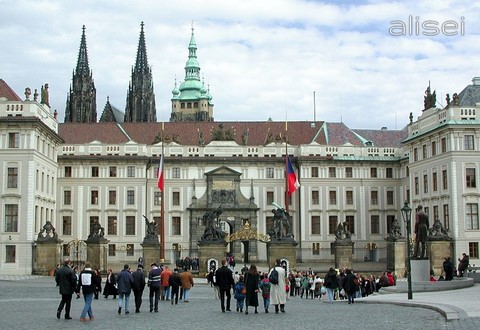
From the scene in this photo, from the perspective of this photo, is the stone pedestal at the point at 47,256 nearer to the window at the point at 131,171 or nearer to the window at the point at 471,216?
the window at the point at 131,171

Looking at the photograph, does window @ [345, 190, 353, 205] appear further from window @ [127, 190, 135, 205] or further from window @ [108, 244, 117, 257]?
window @ [108, 244, 117, 257]

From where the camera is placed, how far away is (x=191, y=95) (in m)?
134

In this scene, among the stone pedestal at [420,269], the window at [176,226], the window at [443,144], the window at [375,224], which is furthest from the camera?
the window at [375,224]

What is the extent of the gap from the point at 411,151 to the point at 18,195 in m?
29.8

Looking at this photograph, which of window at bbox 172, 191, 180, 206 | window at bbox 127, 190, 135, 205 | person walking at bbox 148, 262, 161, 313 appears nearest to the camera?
person walking at bbox 148, 262, 161, 313

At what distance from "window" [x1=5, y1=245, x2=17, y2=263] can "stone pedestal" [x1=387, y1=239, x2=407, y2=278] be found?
24.5m

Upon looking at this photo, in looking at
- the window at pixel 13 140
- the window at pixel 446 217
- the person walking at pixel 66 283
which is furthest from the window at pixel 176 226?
the person walking at pixel 66 283

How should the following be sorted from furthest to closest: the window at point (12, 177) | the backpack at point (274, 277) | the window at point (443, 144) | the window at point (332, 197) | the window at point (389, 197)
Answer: the window at point (389, 197), the window at point (332, 197), the window at point (443, 144), the window at point (12, 177), the backpack at point (274, 277)

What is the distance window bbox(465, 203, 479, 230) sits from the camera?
52.8m

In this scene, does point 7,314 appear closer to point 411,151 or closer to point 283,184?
point 411,151

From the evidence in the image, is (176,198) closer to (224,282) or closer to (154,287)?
(154,287)

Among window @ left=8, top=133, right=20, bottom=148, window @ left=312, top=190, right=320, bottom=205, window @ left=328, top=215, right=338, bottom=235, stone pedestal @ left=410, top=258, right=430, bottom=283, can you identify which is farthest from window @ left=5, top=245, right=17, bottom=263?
stone pedestal @ left=410, top=258, right=430, bottom=283

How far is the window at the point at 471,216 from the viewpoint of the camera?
2078 inches

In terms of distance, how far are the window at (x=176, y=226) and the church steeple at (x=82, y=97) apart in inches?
1455
